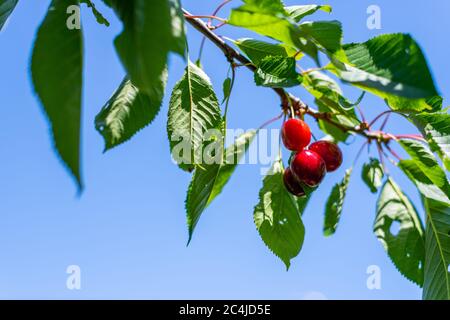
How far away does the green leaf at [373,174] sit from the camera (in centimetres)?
235

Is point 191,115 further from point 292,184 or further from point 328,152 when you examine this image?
point 328,152

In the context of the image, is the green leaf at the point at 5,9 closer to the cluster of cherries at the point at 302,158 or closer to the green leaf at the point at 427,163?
the cluster of cherries at the point at 302,158

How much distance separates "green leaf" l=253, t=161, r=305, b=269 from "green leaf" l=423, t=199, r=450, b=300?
0.55 meters

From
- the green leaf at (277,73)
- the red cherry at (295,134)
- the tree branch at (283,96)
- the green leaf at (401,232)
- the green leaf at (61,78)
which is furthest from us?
the green leaf at (401,232)

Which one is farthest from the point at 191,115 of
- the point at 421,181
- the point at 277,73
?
the point at 421,181

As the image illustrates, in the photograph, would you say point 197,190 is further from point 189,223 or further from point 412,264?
point 412,264

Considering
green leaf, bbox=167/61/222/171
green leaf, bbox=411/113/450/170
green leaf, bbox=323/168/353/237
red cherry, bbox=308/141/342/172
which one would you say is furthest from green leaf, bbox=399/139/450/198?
green leaf, bbox=167/61/222/171

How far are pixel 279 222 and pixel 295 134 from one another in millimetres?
303

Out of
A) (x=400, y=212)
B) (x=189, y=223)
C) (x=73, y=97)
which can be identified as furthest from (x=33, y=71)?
(x=400, y=212)

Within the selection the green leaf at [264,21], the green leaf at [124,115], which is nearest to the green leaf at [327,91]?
the green leaf at [264,21]

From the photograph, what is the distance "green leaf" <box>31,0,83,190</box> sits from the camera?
1.72ft

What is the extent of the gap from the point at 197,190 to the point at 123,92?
450mm

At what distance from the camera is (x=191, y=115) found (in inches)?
52.2

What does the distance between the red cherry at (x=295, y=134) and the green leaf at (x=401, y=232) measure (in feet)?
1.77
